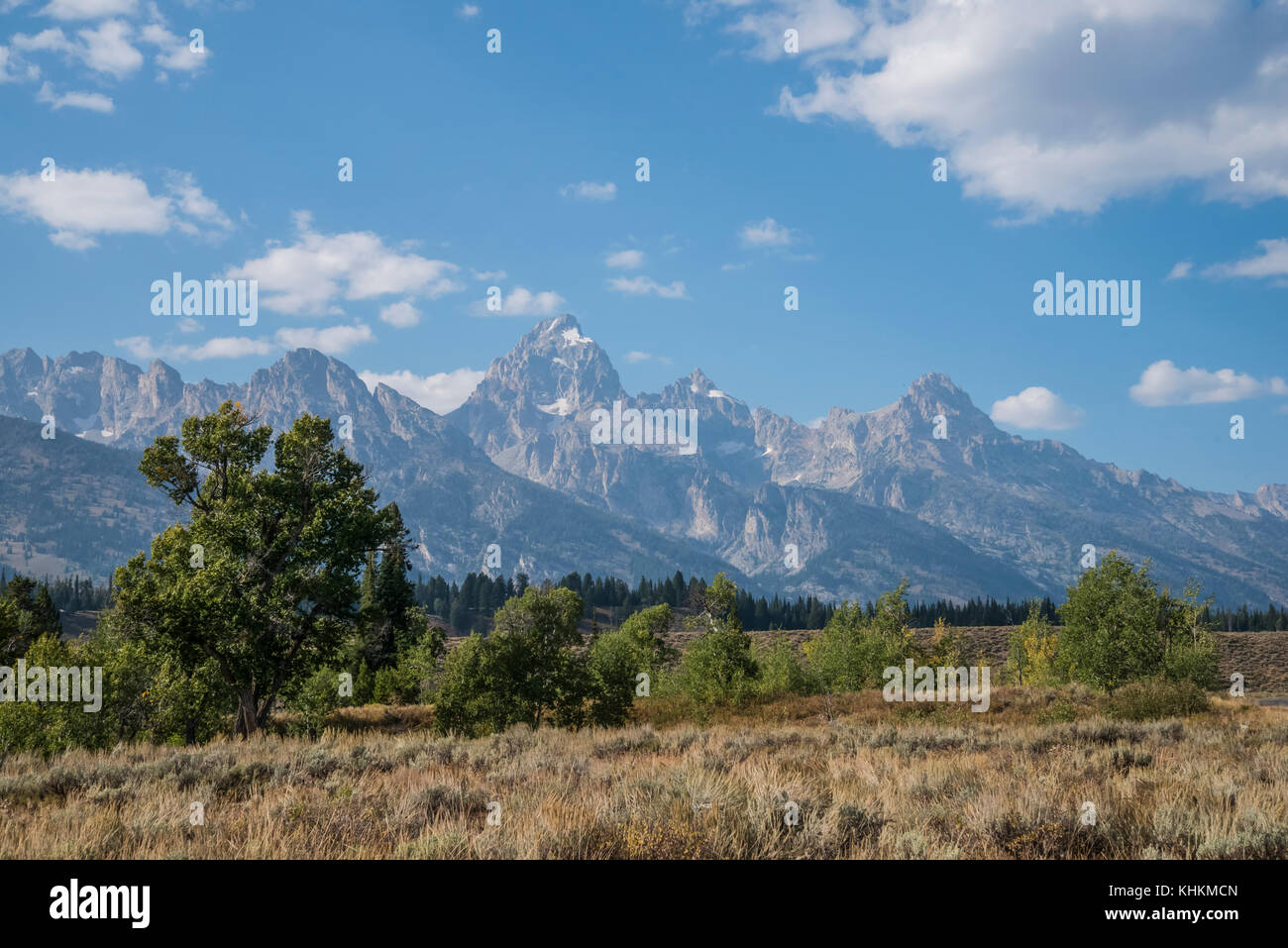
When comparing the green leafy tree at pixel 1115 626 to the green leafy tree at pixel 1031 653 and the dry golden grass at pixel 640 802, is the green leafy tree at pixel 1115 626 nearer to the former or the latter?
the dry golden grass at pixel 640 802

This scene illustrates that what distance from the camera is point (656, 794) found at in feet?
27.9

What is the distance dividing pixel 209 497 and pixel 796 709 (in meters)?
27.4

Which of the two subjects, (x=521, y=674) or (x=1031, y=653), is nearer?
(x=521, y=674)

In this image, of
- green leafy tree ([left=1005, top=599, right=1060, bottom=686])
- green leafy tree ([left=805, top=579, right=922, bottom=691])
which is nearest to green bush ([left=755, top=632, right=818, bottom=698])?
green leafy tree ([left=805, top=579, right=922, bottom=691])

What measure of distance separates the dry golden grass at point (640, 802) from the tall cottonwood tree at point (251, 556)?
27.6ft

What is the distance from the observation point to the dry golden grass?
21.9 ft

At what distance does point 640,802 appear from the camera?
8.19m

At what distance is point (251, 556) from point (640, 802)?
63.9ft

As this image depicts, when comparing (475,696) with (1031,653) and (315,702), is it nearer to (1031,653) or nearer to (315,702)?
(315,702)

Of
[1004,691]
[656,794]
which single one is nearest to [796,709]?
[1004,691]

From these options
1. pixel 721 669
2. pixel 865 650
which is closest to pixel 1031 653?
pixel 865 650

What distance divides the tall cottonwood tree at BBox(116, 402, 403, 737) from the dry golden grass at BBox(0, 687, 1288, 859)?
841 centimetres
